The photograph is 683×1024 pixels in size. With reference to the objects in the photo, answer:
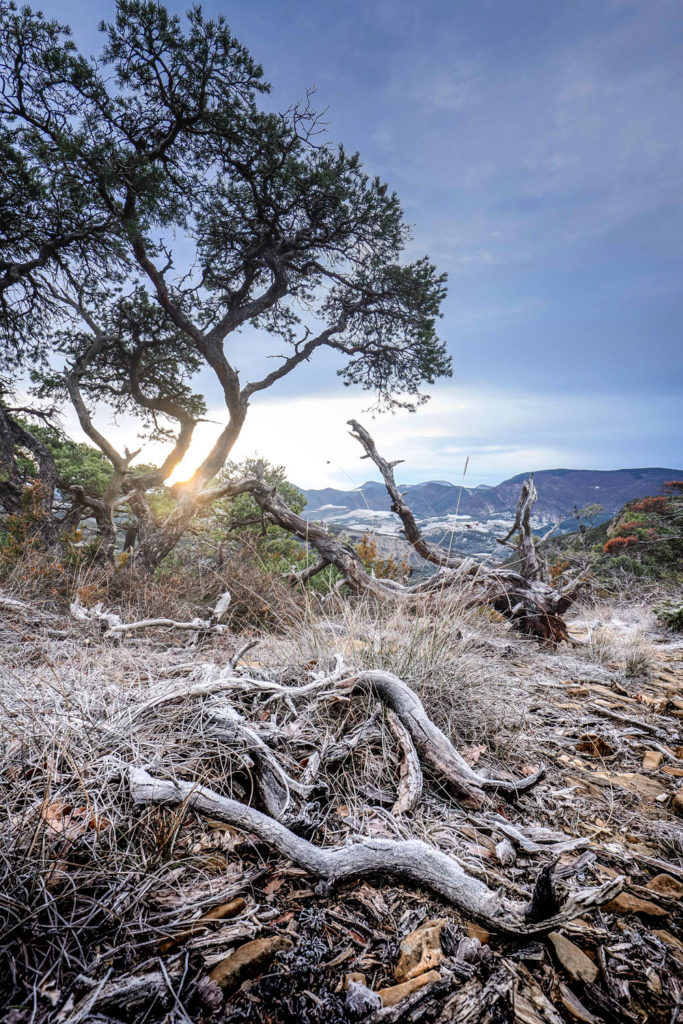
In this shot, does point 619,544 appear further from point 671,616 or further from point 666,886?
point 666,886

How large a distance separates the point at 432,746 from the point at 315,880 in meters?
0.71

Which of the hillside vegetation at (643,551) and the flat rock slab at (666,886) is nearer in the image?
the flat rock slab at (666,886)

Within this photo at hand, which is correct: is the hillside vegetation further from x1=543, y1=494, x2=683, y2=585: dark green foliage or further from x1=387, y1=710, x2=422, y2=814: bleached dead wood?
x1=387, y1=710, x2=422, y2=814: bleached dead wood

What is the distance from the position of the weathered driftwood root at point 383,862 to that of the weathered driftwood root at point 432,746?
1.51ft

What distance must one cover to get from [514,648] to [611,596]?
17.0 feet

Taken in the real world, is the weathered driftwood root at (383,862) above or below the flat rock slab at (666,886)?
above

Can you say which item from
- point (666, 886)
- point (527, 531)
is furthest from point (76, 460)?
point (666, 886)

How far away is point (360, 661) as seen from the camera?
2.29 m

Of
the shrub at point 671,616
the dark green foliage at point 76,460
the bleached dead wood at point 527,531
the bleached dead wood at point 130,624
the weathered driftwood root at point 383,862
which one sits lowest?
the shrub at point 671,616

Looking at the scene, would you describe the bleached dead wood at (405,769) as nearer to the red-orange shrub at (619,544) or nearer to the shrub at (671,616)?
the shrub at (671,616)

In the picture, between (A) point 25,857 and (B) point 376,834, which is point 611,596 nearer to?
(B) point 376,834

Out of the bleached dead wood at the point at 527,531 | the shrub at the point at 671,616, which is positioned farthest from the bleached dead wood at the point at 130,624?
the shrub at the point at 671,616

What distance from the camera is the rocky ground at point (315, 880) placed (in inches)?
34.8

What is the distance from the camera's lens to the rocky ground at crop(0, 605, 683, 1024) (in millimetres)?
883
